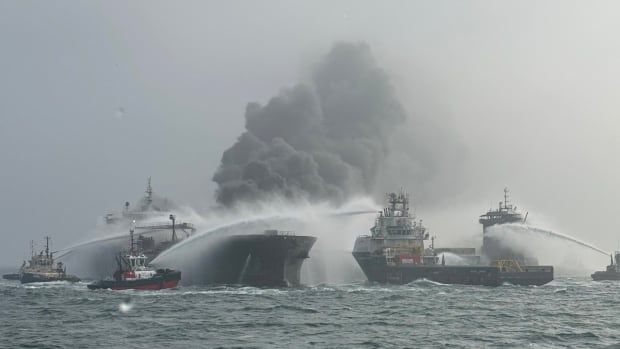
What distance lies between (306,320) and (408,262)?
59.1 metres

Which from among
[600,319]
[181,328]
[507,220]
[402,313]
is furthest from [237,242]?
[507,220]

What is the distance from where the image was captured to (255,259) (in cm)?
8300

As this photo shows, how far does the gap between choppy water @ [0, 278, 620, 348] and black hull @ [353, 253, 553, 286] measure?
846 inches

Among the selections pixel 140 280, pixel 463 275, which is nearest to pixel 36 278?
pixel 140 280

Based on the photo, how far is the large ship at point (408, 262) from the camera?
9838 cm

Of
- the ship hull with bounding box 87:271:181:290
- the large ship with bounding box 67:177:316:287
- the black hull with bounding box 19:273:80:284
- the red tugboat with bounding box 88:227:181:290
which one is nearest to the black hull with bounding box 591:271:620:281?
the large ship with bounding box 67:177:316:287

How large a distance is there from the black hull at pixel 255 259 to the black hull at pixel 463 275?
22116 millimetres

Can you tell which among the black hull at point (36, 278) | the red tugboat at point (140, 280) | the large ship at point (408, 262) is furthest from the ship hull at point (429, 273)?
the black hull at point (36, 278)

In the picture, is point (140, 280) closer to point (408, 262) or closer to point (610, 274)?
point (408, 262)

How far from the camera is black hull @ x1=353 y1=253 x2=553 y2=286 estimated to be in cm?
9762

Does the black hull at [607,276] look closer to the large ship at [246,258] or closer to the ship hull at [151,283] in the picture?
the large ship at [246,258]

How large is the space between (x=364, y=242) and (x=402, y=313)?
65.5m

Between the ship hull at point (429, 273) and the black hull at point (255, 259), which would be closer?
the black hull at point (255, 259)

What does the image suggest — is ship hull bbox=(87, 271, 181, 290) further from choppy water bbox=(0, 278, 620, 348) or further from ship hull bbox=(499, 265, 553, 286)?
ship hull bbox=(499, 265, 553, 286)
